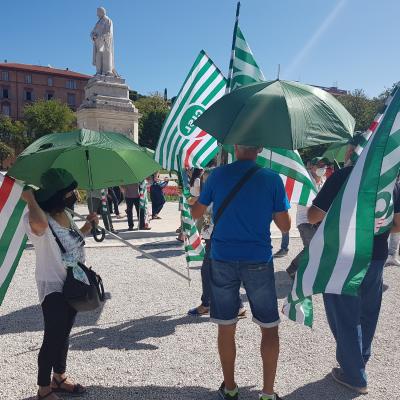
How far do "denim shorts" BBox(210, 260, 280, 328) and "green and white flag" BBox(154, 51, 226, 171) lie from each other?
7.50ft

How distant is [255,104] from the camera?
8.47 ft

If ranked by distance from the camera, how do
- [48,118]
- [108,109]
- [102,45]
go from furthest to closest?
1. [48,118]
2. [102,45]
3. [108,109]

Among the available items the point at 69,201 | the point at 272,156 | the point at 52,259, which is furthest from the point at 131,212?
the point at 52,259

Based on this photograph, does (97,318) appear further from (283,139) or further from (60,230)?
(283,139)

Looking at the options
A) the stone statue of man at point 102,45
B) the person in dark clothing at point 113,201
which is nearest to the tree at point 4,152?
the stone statue of man at point 102,45

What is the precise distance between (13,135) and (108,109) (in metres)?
43.5

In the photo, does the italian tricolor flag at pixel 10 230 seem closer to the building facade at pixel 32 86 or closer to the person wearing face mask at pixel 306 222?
the person wearing face mask at pixel 306 222

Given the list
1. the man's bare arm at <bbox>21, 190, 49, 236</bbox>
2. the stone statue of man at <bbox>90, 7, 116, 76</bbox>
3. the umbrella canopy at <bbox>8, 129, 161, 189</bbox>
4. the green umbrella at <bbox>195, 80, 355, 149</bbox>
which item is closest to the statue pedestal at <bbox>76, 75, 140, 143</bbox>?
the stone statue of man at <bbox>90, 7, 116, 76</bbox>

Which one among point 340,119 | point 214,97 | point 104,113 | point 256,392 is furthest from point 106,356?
point 104,113

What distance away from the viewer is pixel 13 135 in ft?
184

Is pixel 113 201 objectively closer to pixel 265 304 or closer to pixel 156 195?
pixel 156 195

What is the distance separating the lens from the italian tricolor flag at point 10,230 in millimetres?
3121

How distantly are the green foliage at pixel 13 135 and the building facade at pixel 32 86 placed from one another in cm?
2288

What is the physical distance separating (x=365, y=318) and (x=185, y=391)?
152 cm
